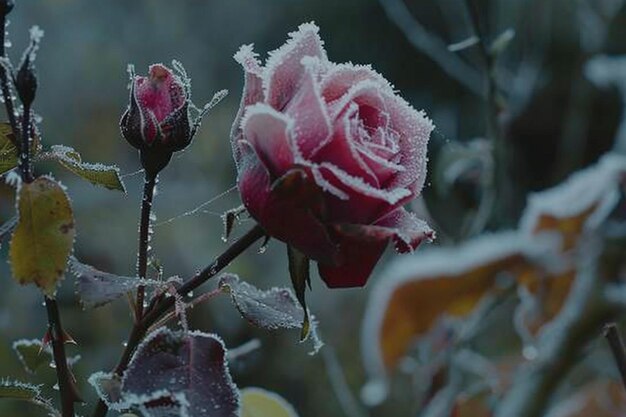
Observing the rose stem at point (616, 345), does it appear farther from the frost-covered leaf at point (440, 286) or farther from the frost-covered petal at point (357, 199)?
the frost-covered petal at point (357, 199)

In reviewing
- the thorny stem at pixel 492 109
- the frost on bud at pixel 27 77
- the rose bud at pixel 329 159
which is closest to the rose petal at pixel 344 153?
the rose bud at pixel 329 159

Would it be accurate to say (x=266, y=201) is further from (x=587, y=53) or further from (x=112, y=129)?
(x=112, y=129)

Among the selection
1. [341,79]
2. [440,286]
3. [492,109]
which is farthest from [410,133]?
[492,109]

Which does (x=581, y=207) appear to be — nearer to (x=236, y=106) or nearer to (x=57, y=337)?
(x=57, y=337)

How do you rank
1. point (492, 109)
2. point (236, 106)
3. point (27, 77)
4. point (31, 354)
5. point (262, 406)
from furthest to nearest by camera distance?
point (236, 106), point (492, 109), point (262, 406), point (31, 354), point (27, 77)

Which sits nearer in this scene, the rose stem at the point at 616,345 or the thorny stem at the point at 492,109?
the rose stem at the point at 616,345

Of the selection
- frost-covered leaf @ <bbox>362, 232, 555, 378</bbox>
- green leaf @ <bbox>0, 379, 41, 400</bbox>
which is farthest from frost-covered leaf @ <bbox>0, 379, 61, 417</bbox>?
frost-covered leaf @ <bbox>362, 232, 555, 378</bbox>

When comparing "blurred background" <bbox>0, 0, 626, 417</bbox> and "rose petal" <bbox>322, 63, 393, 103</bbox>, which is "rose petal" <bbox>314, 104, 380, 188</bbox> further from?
"blurred background" <bbox>0, 0, 626, 417</bbox>
